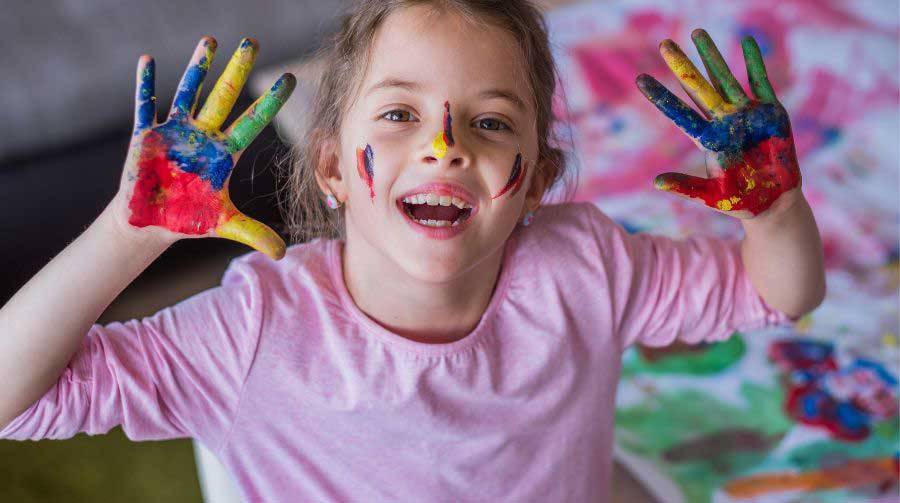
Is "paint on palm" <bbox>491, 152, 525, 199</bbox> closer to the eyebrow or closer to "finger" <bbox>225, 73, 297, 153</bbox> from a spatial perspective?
the eyebrow

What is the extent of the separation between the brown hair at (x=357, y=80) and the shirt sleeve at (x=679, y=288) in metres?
0.14

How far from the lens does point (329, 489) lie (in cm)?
108

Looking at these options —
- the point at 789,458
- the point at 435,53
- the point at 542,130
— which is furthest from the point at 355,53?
the point at 789,458

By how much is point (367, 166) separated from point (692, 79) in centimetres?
37

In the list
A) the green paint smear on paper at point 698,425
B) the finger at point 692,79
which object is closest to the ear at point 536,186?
the finger at point 692,79

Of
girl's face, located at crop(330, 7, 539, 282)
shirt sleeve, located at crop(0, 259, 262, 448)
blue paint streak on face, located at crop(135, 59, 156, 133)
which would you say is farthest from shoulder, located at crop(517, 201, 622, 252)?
blue paint streak on face, located at crop(135, 59, 156, 133)

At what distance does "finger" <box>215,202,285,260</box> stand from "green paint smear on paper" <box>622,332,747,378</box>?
0.91 metres

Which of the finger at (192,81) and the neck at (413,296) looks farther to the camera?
the neck at (413,296)

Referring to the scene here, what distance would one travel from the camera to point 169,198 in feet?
2.87

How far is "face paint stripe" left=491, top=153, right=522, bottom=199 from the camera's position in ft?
3.20

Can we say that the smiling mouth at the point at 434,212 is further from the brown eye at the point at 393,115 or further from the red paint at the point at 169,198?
the red paint at the point at 169,198

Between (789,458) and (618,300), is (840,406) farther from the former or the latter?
(618,300)

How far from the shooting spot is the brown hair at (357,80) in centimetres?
99


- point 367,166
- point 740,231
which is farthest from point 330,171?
point 740,231
